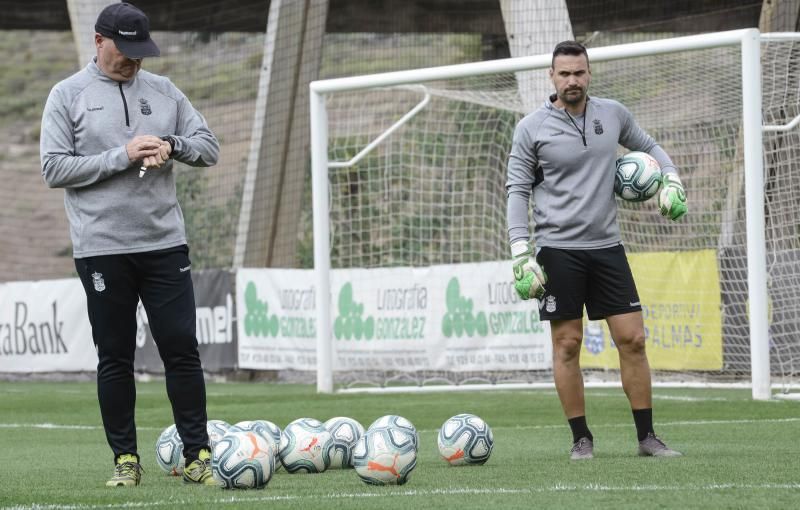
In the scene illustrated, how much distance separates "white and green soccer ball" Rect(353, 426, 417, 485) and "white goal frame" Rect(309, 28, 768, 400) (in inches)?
214

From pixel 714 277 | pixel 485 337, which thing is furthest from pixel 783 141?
pixel 485 337

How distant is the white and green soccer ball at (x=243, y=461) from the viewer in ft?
18.7

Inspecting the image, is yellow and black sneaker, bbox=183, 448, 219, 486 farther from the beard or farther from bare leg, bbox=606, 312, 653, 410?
the beard

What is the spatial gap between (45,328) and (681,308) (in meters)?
8.57

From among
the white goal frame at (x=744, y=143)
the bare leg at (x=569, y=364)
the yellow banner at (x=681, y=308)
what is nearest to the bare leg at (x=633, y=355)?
the bare leg at (x=569, y=364)

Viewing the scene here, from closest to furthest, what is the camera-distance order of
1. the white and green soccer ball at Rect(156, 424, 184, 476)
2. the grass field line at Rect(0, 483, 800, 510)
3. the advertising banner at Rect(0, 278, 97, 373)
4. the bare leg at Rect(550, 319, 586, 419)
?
the grass field line at Rect(0, 483, 800, 510) → the white and green soccer ball at Rect(156, 424, 184, 476) → the bare leg at Rect(550, 319, 586, 419) → the advertising banner at Rect(0, 278, 97, 373)

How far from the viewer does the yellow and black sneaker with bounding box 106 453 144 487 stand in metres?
6.04

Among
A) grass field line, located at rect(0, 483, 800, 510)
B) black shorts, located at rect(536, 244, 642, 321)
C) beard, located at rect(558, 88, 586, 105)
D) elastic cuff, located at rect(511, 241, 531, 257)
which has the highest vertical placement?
beard, located at rect(558, 88, 586, 105)

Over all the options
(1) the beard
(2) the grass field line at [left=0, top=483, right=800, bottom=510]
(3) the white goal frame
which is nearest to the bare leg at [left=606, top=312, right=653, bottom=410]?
(1) the beard

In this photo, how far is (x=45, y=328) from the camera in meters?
18.0

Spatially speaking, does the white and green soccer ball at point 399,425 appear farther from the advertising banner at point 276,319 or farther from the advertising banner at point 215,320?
the advertising banner at point 215,320

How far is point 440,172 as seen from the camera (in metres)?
15.2

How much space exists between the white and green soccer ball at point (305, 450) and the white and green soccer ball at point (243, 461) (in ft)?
2.70

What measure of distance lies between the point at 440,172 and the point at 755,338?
528cm
